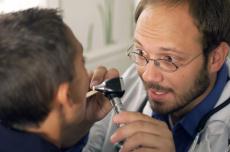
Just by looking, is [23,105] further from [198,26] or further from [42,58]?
[198,26]

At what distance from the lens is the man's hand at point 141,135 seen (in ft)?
3.00

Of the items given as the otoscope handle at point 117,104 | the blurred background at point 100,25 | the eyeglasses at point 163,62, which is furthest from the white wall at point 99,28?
the otoscope handle at point 117,104

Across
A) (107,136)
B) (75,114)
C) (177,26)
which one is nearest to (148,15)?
(177,26)

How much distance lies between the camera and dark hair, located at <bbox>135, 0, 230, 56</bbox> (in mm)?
1201

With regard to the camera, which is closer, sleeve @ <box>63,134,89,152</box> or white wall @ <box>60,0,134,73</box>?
sleeve @ <box>63,134,89,152</box>

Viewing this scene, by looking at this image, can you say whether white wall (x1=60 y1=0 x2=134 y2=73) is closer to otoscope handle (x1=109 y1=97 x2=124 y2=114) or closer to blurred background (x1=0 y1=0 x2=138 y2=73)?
blurred background (x1=0 y1=0 x2=138 y2=73)

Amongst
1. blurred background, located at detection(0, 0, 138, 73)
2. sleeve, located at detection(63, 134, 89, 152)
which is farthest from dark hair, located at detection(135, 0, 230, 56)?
blurred background, located at detection(0, 0, 138, 73)

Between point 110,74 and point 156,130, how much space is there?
281mm

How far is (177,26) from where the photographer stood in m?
1.19

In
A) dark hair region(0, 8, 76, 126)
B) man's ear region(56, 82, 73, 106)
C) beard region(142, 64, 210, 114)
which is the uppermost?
dark hair region(0, 8, 76, 126)

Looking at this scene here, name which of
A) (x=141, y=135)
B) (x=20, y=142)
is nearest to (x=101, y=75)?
(x=141, y=135)

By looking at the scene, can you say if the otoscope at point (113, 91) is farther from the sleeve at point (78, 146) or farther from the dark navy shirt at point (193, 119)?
the dark navy shirt at point (193, 119)

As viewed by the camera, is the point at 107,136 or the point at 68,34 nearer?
the point at 68,34

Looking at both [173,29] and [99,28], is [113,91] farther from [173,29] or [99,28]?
[99,28]
